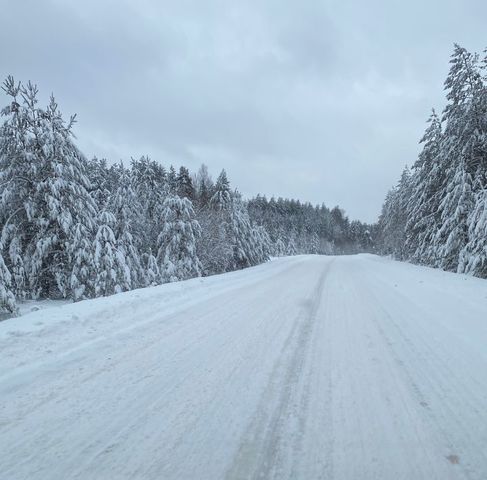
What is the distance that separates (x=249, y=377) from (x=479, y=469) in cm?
222

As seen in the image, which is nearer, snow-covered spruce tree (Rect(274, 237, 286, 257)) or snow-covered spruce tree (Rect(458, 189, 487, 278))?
snow-covered spruce tree (Rect(458, 189, 487, 278))

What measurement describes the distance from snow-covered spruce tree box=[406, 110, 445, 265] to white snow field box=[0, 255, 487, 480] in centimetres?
1814

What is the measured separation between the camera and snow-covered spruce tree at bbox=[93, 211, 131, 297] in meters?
15.2

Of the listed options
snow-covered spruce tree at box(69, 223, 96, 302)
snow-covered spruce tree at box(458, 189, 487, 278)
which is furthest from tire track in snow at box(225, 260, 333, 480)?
snow-covered spruce tree at box(458, 189, 487, 278)

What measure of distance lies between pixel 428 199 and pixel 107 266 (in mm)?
19764

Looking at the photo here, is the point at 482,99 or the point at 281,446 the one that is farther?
the point at 482,99

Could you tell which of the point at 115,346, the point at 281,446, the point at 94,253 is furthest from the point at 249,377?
the point at 94,253

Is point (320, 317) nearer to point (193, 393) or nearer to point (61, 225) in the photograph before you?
point (193, 393)

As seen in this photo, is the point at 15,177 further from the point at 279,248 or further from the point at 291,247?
the point at 291,247

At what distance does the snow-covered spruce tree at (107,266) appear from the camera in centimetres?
1519

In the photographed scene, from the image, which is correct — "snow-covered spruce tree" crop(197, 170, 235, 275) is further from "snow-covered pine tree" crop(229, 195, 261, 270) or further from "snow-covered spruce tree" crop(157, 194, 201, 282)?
"snow-covered spruce tree" crop(157, 194, 201, 282)

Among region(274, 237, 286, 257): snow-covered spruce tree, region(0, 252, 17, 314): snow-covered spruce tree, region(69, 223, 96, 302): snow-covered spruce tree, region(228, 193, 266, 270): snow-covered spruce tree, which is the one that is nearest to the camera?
region(0, 252, 17, 314): snow-covered spruce tree

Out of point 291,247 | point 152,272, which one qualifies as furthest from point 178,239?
point 291,247

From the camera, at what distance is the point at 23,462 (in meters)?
2.66
